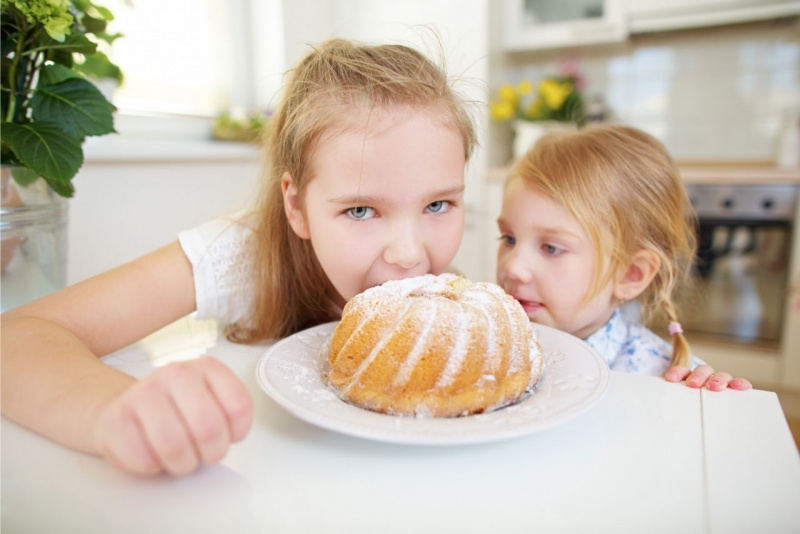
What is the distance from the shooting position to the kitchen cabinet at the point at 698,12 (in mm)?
2244

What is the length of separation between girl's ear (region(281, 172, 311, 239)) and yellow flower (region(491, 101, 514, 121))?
78.1 inches

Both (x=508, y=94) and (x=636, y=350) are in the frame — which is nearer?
(x=636, y=350)

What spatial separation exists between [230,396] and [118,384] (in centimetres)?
18

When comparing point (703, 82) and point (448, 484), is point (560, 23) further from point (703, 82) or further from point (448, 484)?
point (448, 484)

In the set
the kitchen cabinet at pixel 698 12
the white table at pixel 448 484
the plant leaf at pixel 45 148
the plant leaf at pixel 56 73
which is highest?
the kitchen cabinet at pixel 698 12

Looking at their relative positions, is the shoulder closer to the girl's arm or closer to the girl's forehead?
the girl's forehead

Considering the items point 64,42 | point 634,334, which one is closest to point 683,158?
point 634,334

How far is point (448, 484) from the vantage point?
1.48ft

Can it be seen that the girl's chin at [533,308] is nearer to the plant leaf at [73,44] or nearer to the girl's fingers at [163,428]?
the girl's fingers at [163,428]

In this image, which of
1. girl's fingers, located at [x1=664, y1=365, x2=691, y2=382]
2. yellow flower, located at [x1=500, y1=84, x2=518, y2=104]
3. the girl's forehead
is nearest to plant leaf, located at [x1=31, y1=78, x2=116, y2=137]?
the girl's forehead

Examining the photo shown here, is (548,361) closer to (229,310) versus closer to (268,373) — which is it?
(268,373)

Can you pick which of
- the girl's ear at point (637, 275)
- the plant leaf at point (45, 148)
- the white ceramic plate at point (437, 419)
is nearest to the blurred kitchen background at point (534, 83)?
the plant leaf at point (45, 148)

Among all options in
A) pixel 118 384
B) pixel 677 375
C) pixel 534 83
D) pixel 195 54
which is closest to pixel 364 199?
pixel 118 384

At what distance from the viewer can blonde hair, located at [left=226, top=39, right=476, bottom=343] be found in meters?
0.79
